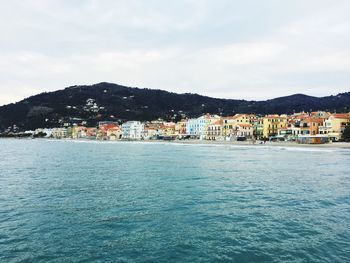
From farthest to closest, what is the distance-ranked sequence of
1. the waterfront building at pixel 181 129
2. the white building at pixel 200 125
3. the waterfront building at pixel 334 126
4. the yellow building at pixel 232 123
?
the waterfront building at pixel 181 129 → the white building at pixel 200 125 → the yellow building at pixel 232 123 → the waterfront building at pixel 334 126

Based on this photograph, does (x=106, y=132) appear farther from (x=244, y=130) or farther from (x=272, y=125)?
(x=272, y=125)

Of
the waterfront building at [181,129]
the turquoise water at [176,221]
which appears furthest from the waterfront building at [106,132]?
the turquoise water at [176,221]

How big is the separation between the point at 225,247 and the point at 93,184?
1551cm

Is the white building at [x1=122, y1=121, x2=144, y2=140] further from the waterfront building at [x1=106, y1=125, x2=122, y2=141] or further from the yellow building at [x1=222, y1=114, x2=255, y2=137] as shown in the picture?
the yellow building at [x1=222, y1=114, x2=255, y2=137]

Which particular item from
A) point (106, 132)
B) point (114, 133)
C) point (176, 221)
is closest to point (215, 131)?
point (114, 133)

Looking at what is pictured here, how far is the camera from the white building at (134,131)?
16960 centimetres

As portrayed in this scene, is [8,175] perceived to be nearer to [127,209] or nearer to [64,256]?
[127,209]

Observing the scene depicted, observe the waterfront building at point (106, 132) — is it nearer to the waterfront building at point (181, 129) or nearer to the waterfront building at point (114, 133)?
the waterfront building at point (114, 133)

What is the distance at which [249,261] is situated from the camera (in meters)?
10.8

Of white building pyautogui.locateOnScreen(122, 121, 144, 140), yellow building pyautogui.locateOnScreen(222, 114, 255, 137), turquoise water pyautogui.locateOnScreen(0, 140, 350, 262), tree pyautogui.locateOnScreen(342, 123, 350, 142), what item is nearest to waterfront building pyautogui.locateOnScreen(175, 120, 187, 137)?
white building pyautogui.locateOnScreen(122, 121, 144, 140)

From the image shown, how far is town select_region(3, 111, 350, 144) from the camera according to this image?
95.5 metres

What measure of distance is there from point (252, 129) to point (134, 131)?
219 feet

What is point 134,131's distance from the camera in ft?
568

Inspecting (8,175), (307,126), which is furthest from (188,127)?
(8,175)
